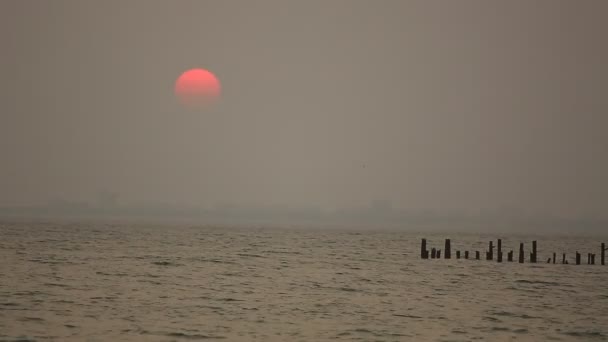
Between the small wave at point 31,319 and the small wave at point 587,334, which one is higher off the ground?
the small wave at point 587,334

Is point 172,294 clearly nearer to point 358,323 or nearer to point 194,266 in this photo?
point 358,323

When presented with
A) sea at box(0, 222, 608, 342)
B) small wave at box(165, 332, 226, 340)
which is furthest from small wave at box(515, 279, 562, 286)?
small wave at box(165, 332, 226, 340)

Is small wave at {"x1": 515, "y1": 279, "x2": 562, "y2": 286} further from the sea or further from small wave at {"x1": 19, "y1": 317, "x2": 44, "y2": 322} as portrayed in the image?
small wave at {"x1": 19, "y1": 317, "x2": 44, "y2": 322}

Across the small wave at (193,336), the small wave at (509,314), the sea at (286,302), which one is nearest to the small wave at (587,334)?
the sea at (286,302)

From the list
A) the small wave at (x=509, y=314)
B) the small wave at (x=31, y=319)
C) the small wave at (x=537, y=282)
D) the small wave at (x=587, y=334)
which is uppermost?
the small wave at (x=537, y=282)

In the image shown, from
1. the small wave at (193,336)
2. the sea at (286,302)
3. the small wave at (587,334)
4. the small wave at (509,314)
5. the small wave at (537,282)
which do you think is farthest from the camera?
the small wave at (537,282)

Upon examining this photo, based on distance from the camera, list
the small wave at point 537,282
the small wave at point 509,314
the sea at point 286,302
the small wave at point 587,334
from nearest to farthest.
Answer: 1. the sea at point 286,302
2. the small wave at point 587,334
3. the small wave at point 509,314
4. the small wave at point 537,282

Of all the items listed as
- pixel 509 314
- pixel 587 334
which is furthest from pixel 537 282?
pixel 587 334

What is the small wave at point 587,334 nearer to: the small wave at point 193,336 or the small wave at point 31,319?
the small wave at point 193,336

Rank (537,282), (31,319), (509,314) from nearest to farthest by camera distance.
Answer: (31,319), (509,314), (537,282)

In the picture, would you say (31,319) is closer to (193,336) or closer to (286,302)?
(193,336)

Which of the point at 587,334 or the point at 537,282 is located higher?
the point at 537,282

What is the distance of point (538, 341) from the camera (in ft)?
98.0

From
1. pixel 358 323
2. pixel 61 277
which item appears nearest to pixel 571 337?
pixel 358 323
